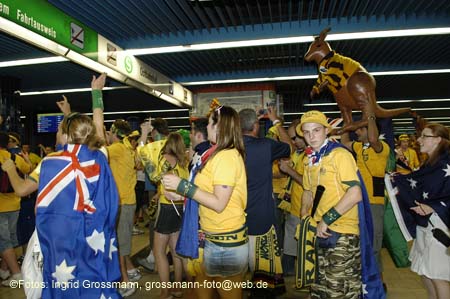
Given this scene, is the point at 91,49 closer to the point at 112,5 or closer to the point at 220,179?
the point at 112,5

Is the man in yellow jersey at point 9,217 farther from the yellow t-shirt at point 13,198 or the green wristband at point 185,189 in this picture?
the green wristband at point 185,189

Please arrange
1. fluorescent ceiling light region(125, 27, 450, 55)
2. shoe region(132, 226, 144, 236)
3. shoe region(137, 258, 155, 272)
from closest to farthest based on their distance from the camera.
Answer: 1. shoe region(137, 258, 155, 272)
2. fluorescent ceiling light region(125, 27, 450, 55)
3. shoe region(132, 226, 144, 236)

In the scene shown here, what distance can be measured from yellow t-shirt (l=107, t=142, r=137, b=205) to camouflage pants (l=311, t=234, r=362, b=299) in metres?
2.27

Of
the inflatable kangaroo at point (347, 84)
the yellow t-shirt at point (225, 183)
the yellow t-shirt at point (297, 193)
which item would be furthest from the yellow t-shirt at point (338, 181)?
the yellow t-shirt at point (297, 193)

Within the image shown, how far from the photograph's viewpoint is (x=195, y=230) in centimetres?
207

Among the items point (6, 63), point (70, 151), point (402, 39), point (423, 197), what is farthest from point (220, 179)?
point (6, 63)

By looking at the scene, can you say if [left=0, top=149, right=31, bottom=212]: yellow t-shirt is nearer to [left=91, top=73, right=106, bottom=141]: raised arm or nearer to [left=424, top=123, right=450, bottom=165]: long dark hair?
[left=91, top=73, right=106, bottom=141]: raised arm

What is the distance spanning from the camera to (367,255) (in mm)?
2197

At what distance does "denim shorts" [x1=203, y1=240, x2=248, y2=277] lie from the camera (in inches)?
77.1

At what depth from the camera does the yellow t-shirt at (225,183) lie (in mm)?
1878

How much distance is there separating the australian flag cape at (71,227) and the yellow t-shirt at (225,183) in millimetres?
681

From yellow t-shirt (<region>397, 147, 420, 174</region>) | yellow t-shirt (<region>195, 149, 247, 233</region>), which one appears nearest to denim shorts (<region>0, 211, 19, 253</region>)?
yellow t-shirt (<region>195, 149, 247, 233</region>)

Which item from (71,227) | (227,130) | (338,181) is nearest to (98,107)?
(71,227)

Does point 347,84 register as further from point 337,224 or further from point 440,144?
point 337,224
